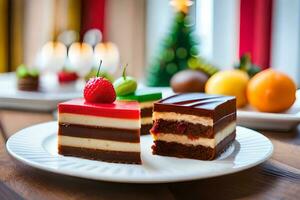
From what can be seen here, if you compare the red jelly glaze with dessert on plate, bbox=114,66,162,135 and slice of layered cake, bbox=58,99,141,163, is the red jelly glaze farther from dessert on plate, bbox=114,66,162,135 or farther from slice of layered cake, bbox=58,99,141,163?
dessert on plate, bbox=114,66,162,135

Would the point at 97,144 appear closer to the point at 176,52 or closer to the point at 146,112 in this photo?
the point at 146,112

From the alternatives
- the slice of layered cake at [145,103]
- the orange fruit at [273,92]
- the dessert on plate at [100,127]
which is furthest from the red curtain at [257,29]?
the dessert on plate at [100,127]

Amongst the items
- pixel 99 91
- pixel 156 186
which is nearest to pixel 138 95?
pixel 99 91

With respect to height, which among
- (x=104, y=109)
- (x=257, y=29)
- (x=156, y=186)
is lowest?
(x=156, y=186)

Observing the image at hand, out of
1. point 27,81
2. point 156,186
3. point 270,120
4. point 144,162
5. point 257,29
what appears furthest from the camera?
point 257,29

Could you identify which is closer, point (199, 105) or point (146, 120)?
point (199, 105)
